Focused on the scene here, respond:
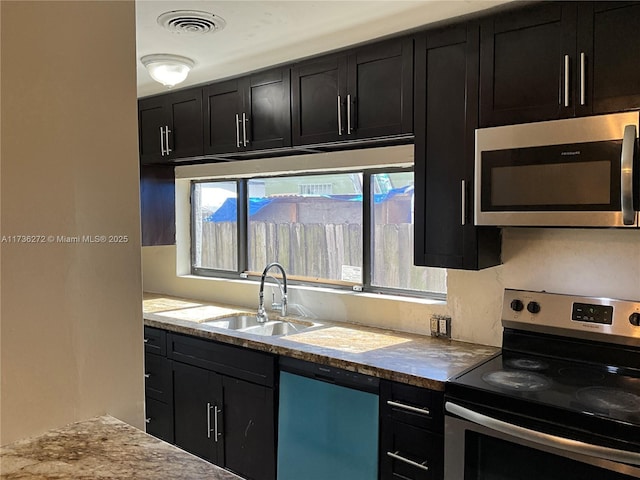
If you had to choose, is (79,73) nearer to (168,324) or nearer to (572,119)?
(572,119)

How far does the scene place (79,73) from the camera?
1.17 meters

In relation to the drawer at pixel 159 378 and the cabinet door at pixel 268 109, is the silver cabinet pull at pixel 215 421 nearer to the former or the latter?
the drawer at pixel 159 378

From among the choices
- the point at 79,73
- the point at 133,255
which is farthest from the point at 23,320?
the point at 79,73

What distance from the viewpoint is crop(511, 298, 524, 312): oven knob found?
7.77ft

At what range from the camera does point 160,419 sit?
3225mm

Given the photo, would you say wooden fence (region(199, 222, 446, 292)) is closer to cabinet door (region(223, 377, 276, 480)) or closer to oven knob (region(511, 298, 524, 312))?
oven knob (region(511, 298, 524, 312))

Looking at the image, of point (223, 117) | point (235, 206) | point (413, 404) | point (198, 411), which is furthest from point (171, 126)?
point (413, 404)

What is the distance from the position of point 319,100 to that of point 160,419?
2.13 metres

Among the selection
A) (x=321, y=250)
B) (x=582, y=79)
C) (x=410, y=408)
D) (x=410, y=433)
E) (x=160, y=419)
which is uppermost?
(x=582, y=79)

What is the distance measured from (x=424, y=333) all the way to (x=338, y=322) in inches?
21.8

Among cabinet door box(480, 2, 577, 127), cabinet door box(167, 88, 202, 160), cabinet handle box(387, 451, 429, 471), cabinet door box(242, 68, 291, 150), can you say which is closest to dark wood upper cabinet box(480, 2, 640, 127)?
cabinet door box(480, 2, 577, 127)

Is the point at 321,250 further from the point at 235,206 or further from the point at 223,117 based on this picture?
the point at 223,117

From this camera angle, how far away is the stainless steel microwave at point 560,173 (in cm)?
180

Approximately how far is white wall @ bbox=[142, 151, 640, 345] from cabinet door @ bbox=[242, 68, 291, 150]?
222 millimetres
